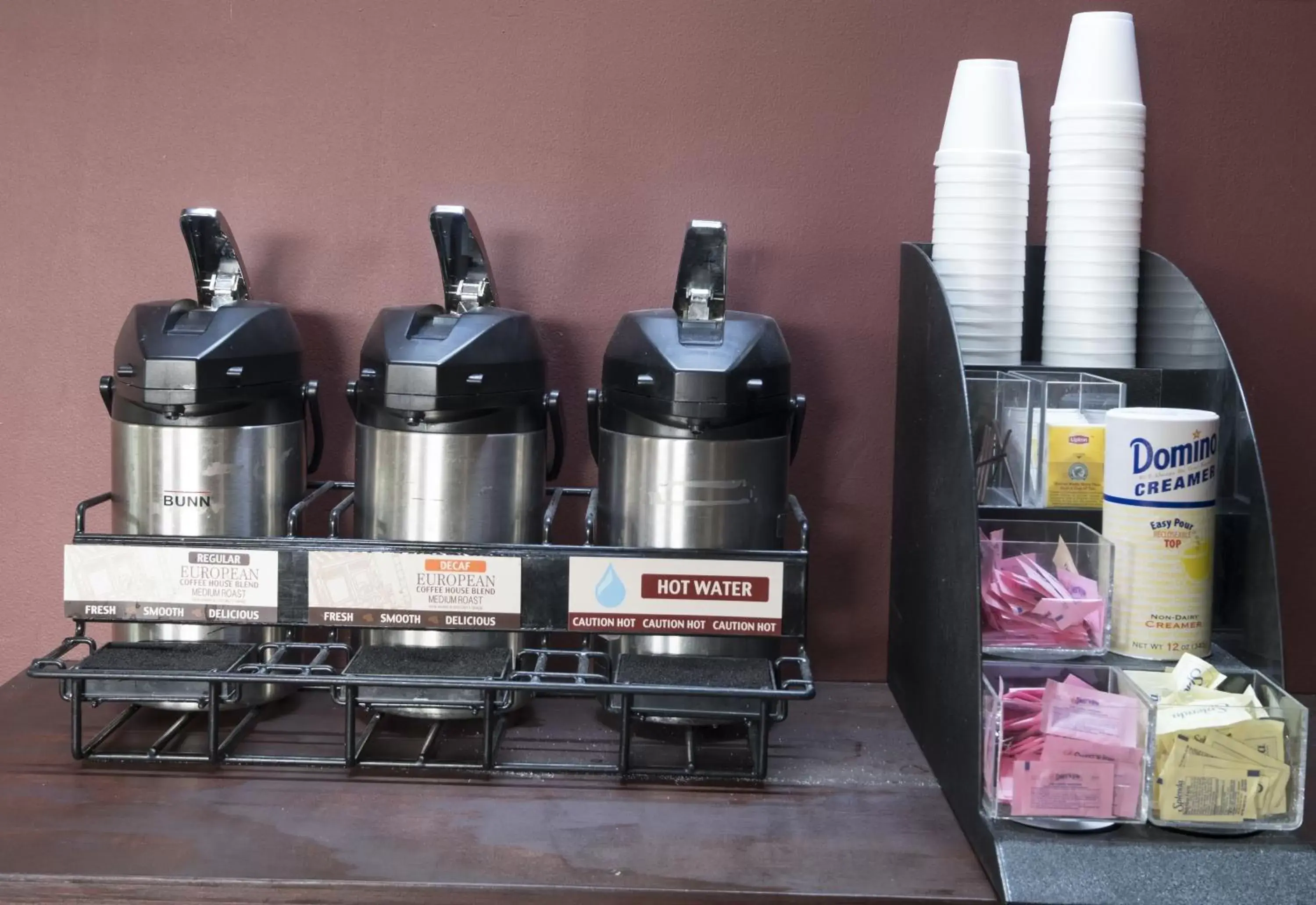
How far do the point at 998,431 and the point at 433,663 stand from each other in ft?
2.08

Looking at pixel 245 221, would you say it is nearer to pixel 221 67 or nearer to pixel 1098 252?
pixel 221 67

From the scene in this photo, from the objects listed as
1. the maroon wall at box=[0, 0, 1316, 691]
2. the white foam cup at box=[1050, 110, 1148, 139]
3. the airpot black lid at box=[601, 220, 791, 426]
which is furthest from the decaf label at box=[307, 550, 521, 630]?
the white foam cup at box=[1050, 110, 1148, 139]

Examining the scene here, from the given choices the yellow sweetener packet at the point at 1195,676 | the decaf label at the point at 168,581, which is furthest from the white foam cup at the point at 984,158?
the decaf label at the point at 168,581

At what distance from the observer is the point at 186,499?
1.36 metres

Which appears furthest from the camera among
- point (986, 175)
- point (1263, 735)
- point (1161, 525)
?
point (986, 175)

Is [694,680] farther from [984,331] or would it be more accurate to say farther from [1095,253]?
[1095,253]

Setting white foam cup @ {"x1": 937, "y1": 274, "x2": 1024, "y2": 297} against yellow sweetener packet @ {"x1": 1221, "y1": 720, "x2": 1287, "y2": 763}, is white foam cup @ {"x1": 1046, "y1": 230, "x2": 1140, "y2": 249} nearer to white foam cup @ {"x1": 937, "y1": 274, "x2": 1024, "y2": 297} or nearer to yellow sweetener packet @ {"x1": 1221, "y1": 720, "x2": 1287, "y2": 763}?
white foam cup @ {"x1": 937, "y1": 274, "x2": 1024, "y2": 297}

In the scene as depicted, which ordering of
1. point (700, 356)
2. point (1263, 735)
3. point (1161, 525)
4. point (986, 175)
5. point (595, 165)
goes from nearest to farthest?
1. point (1263, 735)
2. point (1161, 525)
3. point (700, 356)
4. point (986, 175)
5. point (595, 165)

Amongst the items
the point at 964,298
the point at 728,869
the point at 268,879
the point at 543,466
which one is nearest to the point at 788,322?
the point at 964,298

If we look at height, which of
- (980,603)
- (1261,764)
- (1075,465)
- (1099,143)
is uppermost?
(1099,143)

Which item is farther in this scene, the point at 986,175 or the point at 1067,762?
the point at 986,175

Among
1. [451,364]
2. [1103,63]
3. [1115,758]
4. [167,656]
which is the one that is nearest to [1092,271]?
[1103,63]

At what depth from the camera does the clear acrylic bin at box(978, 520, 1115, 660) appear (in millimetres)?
1188

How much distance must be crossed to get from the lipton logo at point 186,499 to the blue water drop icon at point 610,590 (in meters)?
0.44
